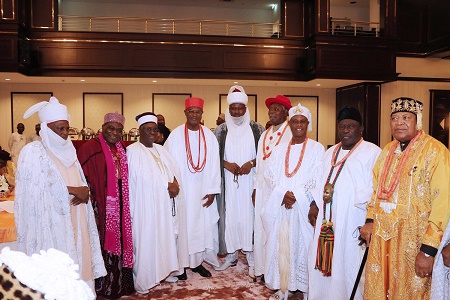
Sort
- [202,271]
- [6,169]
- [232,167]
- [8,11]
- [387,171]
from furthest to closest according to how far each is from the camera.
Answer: [8,11]
[6,169]
[232,167]
[202,271]
[387,171]

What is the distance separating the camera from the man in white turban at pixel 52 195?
10.8 feet

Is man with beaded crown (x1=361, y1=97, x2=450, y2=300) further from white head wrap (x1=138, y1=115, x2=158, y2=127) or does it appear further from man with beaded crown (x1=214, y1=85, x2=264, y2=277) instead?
white head wrap (x1=138, y1=115, x2=158, y2=127)

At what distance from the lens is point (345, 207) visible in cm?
357

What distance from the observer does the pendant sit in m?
3.62

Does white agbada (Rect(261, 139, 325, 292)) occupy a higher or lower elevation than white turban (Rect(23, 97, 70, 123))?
lower

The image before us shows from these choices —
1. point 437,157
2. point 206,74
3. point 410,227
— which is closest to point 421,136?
point 437,157

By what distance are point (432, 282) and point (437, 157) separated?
0.82m

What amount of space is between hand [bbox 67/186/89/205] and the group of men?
1 centimetres

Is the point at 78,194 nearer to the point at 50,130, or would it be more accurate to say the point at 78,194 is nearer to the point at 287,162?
the point at 50,130

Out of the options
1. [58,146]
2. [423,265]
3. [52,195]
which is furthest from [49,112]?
[423,265]

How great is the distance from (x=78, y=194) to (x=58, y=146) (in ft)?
1.44

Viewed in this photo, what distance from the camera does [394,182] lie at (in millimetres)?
2955

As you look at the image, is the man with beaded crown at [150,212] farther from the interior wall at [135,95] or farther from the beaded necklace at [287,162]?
the interior wall at [135,95]

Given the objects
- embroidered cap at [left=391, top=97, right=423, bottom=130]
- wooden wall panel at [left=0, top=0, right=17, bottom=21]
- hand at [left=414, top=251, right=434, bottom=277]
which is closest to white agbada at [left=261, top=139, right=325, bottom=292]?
embroidered cap at [left=391, top=97, right=423, bottom=130]
